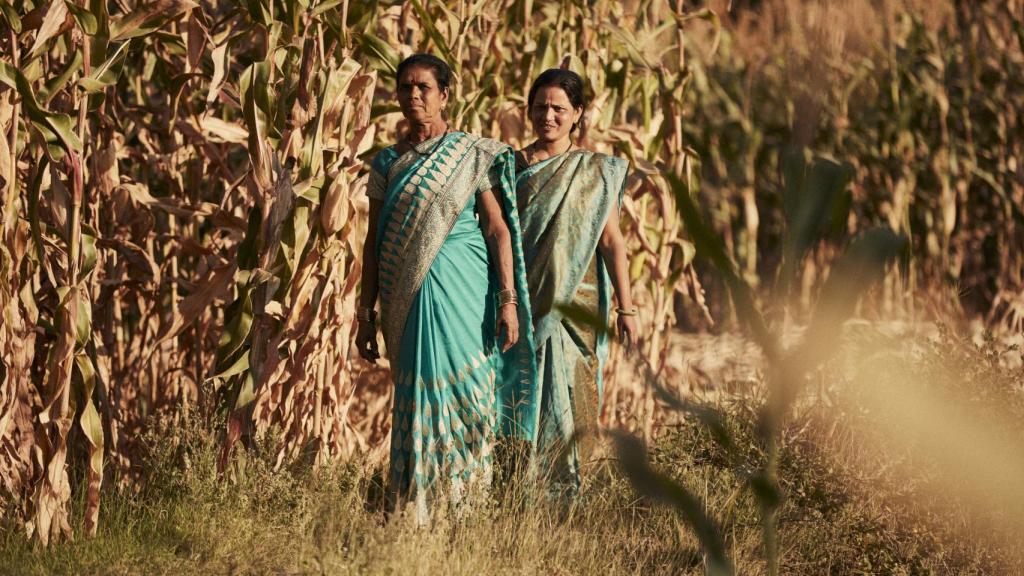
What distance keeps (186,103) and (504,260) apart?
1.37 metres

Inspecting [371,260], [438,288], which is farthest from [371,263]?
[438,288]

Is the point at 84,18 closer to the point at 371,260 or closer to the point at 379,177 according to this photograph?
the point at 379,177

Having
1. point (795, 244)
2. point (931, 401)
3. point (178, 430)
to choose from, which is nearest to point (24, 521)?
point (178, 430)

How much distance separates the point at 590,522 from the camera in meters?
Result: 3.42

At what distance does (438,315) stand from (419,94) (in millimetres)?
669

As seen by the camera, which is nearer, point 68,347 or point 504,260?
point 68,347

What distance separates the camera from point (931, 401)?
1165 millimetres

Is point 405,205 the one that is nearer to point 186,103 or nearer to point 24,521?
point 186,103

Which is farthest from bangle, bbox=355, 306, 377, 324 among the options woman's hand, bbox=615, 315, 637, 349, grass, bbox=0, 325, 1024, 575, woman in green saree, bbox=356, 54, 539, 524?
woman's hand, bbox=615, 315, 637, 349

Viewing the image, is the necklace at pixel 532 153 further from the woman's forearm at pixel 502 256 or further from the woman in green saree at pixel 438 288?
the woman's forearm at pixel 502 256

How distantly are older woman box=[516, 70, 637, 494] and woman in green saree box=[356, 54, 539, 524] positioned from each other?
252 millimetres

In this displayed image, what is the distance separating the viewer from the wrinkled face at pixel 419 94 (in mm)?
3328

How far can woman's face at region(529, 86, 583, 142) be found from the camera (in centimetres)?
364

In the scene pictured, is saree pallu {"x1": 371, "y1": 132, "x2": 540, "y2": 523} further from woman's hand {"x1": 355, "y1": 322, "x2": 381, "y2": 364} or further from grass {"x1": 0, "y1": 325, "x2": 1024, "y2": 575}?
grass {"x1": 0, "y1": 325, "x2": 1024, "y2": 575}
